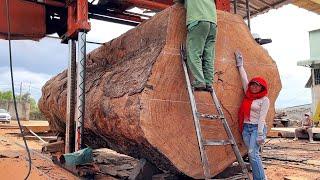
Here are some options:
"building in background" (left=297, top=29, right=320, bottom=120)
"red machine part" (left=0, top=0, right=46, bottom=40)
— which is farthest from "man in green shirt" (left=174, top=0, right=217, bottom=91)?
"building in background" (left=297, top=29, right=320, bottom=120)

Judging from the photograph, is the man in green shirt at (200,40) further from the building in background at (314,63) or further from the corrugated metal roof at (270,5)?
the building in background at (314,63)

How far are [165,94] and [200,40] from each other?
0.67 m

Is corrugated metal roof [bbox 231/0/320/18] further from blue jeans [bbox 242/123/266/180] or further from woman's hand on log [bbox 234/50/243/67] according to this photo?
blue jeans [bbox 242/123/266/180]

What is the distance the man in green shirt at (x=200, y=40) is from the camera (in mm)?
3830

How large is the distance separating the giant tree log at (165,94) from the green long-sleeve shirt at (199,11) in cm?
23

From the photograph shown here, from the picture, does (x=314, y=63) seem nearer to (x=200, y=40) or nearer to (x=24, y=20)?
(x=24, y=20)

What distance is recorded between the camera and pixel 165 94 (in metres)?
3.91

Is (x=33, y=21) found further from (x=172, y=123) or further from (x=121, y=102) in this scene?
(x=172, y=123)

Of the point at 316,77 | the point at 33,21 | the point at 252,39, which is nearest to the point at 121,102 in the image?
the point at 252,39

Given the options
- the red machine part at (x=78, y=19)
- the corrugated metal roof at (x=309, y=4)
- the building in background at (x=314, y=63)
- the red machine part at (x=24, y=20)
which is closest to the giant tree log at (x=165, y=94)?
the red machine part at (x=78, y=19)

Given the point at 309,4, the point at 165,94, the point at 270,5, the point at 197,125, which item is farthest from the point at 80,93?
the point at 309,4

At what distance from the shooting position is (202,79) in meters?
3.81

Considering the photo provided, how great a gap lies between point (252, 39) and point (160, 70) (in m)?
1.53

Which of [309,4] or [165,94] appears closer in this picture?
[165,94]
